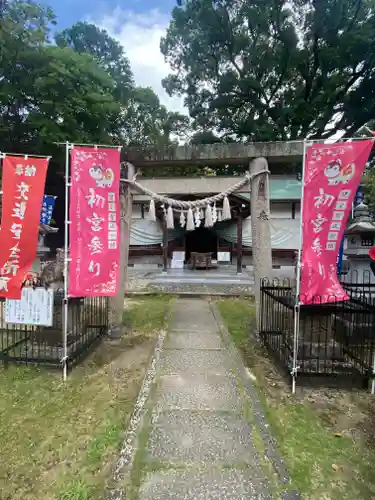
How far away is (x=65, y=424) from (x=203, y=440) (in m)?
1.51

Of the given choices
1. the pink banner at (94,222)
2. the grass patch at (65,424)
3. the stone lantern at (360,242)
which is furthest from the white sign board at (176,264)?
the pink banner at (94,222)

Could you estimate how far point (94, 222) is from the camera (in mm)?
4469

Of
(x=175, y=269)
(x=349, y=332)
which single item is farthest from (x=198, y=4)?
(x=349, y=332)

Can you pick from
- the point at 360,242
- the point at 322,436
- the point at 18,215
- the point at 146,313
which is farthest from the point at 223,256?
the point at 322,436

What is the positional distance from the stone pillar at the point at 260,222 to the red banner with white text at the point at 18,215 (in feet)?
12.5

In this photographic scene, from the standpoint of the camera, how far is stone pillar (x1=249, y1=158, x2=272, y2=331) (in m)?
5.81

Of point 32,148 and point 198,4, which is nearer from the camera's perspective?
point 32,148

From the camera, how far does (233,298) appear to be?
10.1 m

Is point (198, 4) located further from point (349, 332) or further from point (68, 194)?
point (349, 332)

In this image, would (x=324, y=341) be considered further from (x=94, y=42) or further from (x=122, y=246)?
(x=94, y=42)

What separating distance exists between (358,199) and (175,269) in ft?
32.2

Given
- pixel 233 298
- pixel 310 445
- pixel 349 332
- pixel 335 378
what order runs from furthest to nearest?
pixel 233 298 → pixel 349 332 → pixel 335 378 → pixel 310 445

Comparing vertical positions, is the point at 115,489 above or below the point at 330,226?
below

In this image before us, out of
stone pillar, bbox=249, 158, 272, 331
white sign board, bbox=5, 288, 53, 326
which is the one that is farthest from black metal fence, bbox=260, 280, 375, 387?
white sign board, bbox=5, 288, 53, 326
